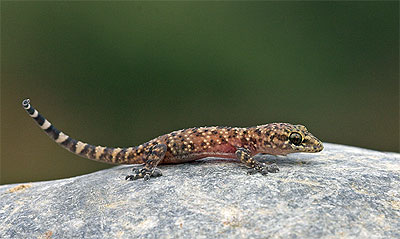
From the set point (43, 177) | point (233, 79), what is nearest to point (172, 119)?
point (233, 79)

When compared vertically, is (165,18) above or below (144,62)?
above

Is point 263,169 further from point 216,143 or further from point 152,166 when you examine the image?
point 152,166

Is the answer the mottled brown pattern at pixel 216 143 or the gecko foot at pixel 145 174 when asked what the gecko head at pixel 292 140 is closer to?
the mottled brown pattern at pixel 216 143

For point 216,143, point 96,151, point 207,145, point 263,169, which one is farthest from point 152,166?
point 263,169

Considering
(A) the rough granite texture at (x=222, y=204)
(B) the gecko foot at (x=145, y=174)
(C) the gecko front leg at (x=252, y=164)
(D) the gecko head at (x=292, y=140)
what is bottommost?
(A) the rough granite texture at (x=222, y=204)

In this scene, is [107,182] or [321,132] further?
[321,132]

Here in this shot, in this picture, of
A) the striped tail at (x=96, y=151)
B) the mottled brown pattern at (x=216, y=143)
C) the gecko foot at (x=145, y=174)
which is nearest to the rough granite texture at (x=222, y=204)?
the gecko foot at (x=145, y=174)

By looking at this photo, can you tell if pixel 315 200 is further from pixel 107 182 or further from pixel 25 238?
pixel 25 238
